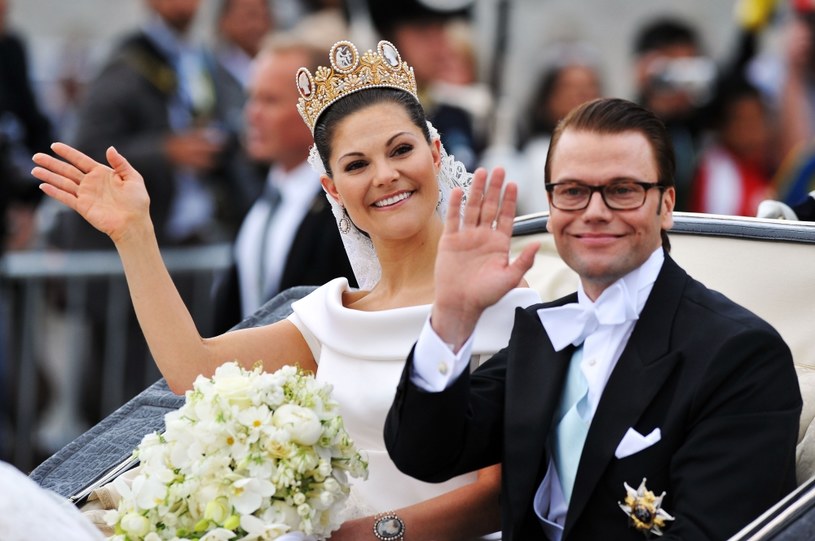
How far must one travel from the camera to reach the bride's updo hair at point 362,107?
372 centimetres

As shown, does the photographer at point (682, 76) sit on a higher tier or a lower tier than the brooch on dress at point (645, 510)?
higher

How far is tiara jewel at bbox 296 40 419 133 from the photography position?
3.75 m

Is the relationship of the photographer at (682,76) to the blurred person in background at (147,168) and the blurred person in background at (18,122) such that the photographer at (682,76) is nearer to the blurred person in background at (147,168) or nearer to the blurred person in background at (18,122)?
the blurred person in background at (147,168)

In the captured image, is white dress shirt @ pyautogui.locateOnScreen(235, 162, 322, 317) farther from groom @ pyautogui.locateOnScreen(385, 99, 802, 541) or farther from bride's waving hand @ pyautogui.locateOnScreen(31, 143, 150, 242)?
groom @ pyautogui.locateOnScreen(385, 99, 802, 541)

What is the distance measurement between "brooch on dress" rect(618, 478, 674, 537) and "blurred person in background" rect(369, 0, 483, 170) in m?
4.94

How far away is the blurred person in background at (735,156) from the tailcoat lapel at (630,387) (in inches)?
190

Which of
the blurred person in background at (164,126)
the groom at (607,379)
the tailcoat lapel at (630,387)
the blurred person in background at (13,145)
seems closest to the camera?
the groom at (607,379)

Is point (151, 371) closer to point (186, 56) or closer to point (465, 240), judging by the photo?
point (186, 56)

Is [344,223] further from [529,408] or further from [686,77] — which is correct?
[686,77]

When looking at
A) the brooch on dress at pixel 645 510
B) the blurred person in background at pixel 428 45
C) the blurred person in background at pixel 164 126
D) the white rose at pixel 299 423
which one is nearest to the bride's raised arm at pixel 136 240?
the white rose at pixel 299 423

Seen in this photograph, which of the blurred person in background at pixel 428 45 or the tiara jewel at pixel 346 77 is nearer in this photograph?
the tiara jewel at pixel 346 77

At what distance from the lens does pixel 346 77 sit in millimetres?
3756

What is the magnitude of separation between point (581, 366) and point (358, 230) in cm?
102

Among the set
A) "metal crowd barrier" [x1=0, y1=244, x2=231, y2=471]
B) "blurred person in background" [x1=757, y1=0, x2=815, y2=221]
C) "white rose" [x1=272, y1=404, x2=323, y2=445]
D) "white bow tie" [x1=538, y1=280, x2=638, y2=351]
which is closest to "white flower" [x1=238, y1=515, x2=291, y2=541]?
"white rose" [x1=272, y1=404, x2=323, y2=445]
